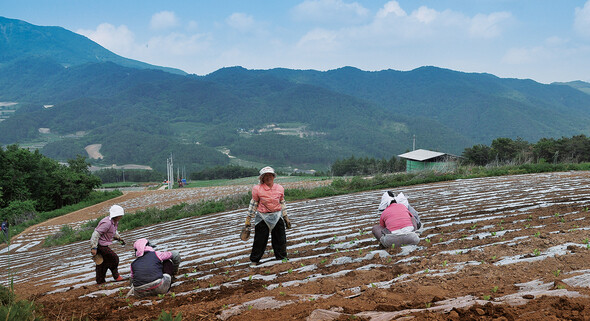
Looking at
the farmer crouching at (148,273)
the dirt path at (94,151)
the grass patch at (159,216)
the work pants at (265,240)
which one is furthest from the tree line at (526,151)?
the dirt path at (94,151)

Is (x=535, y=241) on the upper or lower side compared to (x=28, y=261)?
upper

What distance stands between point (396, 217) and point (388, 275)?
158 cm

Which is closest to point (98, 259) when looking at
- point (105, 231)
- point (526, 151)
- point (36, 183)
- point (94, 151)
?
point (105, 231)

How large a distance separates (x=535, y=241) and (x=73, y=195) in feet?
131

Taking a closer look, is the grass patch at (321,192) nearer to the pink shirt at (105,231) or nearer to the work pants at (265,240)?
the pink shirt at (105,231)

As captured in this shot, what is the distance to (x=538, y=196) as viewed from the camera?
31.1ft

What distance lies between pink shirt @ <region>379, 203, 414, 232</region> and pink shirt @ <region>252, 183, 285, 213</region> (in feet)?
5.43

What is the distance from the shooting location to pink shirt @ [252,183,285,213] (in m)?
5.96

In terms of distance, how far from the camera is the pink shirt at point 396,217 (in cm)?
586

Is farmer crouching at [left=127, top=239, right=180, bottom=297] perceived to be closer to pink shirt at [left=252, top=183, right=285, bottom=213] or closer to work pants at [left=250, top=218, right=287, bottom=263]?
work pants at [left=250, top=218, right=287, bottom=263]

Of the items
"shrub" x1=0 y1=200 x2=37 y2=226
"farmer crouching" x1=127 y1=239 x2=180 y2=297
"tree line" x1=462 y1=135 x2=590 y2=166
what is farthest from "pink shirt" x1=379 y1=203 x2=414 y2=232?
"shrub" x1=0 y1=200 x2=37 y2=226

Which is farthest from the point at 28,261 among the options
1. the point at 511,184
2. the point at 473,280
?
the point at 511,184

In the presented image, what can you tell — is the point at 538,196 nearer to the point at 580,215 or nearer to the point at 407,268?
the point at 580,215

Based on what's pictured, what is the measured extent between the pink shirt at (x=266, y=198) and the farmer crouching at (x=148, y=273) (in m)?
1.51
